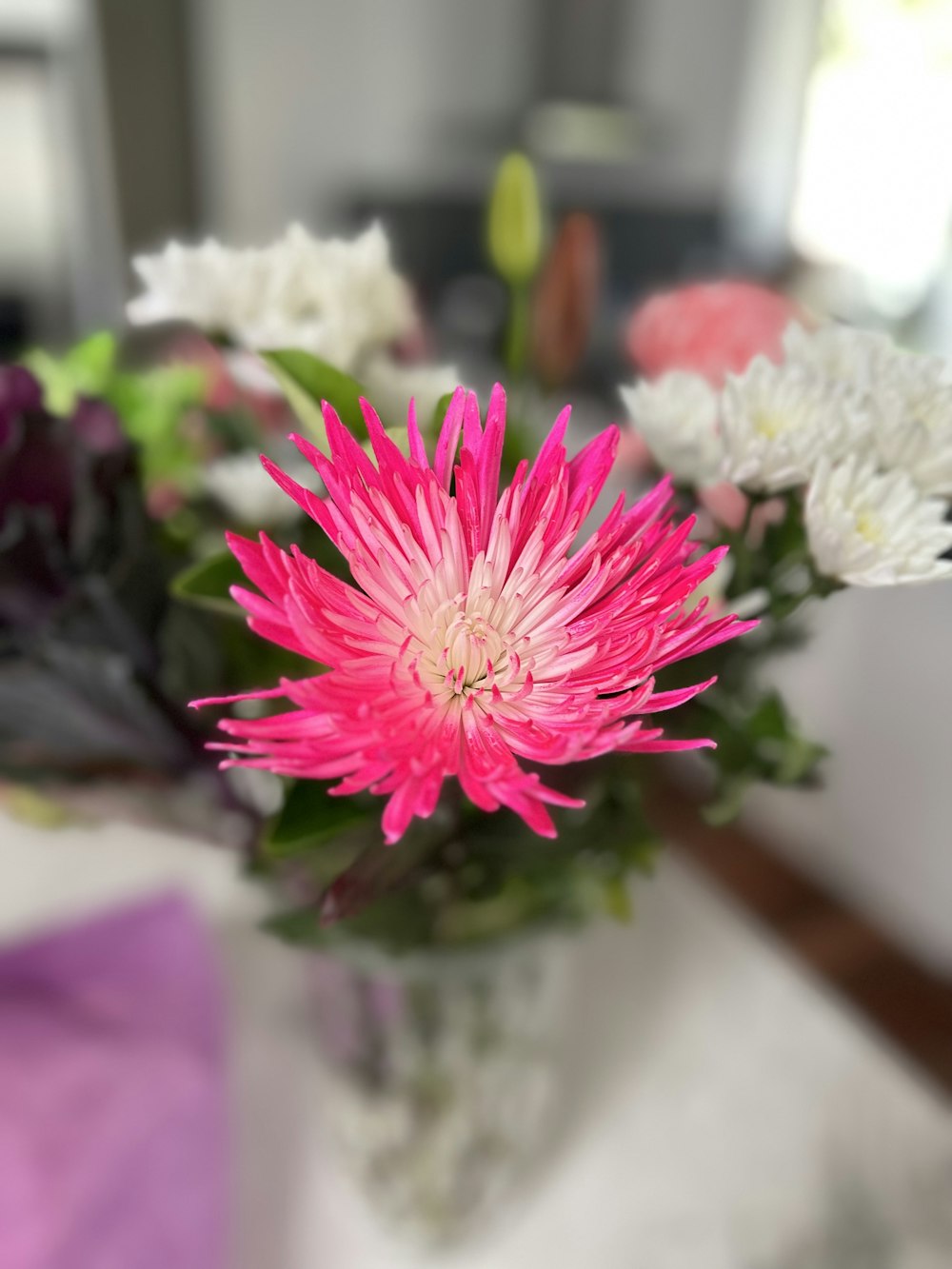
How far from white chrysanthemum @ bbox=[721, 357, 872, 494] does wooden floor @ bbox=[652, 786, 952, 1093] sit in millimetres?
490

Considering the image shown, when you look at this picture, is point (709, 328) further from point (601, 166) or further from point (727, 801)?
point (601, 166)

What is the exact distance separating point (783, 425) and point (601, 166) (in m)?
1.96

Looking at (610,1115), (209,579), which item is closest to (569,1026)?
(610,1115)

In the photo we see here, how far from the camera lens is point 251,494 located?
0.24 m

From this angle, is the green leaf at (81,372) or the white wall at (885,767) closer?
the green leaf at (81,372)

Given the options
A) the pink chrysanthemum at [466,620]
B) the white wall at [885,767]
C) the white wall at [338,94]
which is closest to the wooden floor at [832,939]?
the white wall at [885,767]

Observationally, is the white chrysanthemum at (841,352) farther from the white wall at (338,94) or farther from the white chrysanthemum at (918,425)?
the white wall at (338,94)

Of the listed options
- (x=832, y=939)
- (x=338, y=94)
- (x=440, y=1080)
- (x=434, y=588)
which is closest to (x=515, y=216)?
(x=434, y=588)

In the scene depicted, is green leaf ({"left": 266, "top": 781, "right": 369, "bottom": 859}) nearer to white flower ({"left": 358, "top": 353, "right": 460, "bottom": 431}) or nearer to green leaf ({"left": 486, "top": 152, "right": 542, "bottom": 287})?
white flower ({"left": 358, "top": 353, "right": 460, "bottom": 431})

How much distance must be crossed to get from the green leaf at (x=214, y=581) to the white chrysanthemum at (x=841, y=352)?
13cm

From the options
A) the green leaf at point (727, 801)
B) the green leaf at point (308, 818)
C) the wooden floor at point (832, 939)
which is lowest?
the wooden floor at point (832, 939)

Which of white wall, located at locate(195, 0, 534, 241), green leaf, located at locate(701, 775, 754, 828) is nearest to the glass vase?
green leaf, located at locate(701, 775, 754, 828)

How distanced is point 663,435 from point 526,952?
20 centimetres

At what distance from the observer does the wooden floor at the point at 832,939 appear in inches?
25.2
